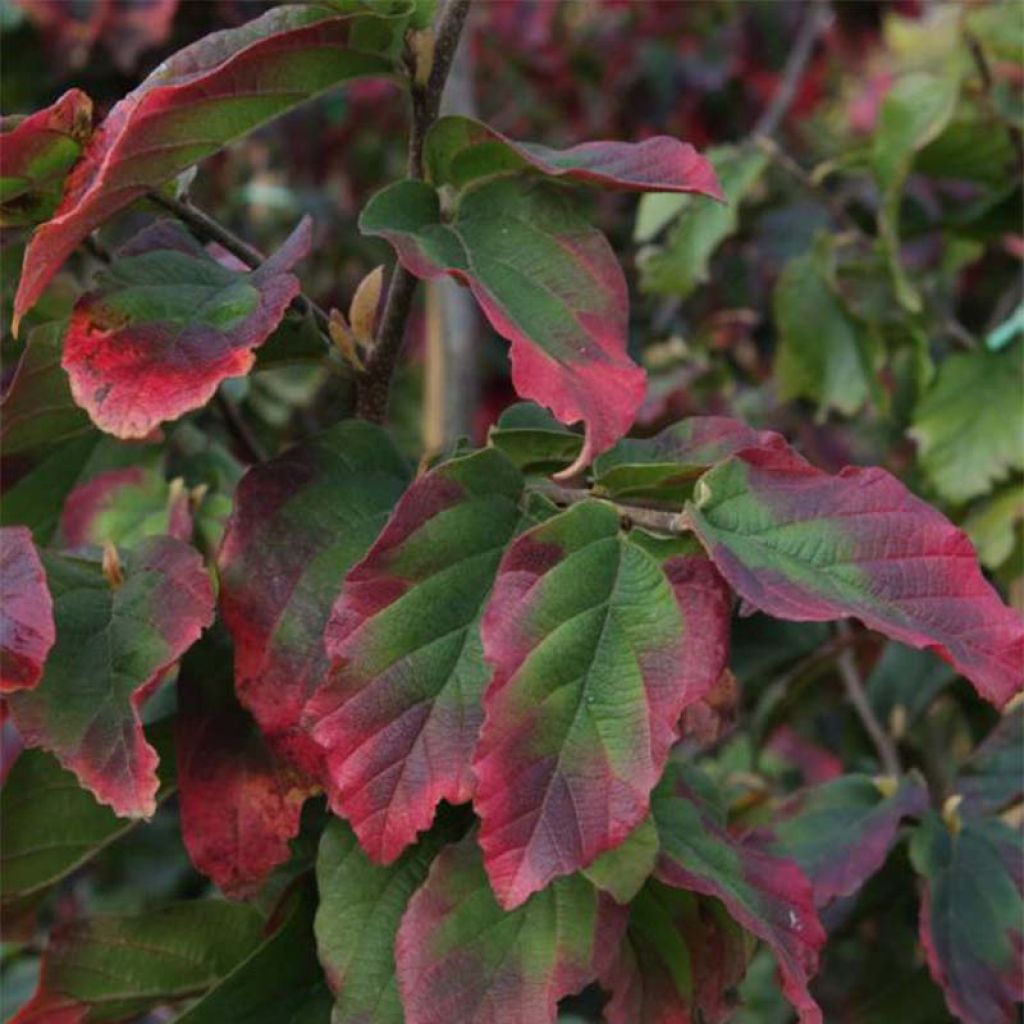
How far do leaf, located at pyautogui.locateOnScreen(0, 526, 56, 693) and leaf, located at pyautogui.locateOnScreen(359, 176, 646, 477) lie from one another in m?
0.20

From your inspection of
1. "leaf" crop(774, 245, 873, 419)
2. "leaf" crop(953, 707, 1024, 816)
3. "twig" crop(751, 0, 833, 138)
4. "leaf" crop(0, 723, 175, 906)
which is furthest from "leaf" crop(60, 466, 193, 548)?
"twig" crop(751, 0, 833, 138)

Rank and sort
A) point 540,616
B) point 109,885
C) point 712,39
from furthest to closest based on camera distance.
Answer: point 712,39
point 109,885
point 540,616

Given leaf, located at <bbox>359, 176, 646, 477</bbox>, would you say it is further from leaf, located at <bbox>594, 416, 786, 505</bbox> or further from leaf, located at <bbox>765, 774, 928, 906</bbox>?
leaf, located at <bbox>765, 774, 928, 906</bbox>

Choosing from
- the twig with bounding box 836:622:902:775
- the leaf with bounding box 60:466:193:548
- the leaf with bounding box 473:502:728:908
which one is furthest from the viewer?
the twig with bounding box 836:622:902:775

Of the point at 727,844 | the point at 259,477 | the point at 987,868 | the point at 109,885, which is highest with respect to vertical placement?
the point at 259,477

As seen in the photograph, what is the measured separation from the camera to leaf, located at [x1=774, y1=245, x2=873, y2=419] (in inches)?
58.3

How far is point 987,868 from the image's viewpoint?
0.96m

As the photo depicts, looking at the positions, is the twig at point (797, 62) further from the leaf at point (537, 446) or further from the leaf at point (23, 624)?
the leaf at point (23, 624)

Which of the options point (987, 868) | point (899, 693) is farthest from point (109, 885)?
point (987, 868)

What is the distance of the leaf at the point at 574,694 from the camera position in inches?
24.5

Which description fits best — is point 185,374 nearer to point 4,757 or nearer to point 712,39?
point 4,757

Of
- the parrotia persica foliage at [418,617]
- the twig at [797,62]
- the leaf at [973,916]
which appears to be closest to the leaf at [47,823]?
the parrotia persica foliage at [418,617]

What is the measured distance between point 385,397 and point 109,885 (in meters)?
1.37

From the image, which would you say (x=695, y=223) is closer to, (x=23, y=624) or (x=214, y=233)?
(x=214, y=233)
